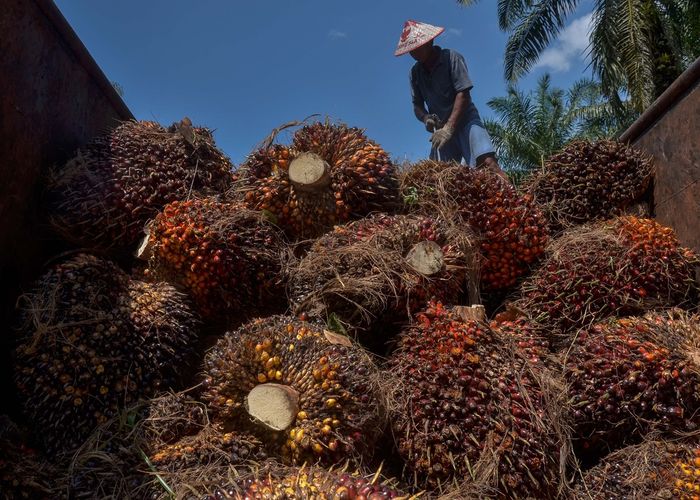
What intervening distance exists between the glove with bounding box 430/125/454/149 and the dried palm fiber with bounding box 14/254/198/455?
332 cm

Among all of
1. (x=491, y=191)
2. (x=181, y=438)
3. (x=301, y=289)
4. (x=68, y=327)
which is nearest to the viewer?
(x=181, y=438)

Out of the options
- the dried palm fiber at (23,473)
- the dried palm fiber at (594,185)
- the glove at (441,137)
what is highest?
the glove at (441,137)

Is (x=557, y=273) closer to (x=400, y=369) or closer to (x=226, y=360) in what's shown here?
(x=400, y=369)

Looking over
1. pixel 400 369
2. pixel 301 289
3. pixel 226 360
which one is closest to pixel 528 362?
pixel 400 369

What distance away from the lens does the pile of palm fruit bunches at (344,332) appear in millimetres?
2367

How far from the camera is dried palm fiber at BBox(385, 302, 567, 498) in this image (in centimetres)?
234

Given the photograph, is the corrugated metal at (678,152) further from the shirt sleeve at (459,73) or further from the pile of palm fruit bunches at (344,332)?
the shirt sleeve at (459,73)

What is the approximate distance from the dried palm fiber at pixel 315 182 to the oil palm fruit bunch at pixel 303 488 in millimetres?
1554

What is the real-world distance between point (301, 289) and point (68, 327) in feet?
3.60

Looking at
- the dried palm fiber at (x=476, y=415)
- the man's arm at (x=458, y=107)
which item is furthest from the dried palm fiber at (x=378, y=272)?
the man's arm at (x=458, y=107)

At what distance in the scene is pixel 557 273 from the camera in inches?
129

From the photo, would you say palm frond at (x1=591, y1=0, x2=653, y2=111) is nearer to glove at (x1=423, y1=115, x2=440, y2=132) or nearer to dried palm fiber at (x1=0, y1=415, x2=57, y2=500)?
glove at (x1=423, y1=115, x2=440, y2=132)

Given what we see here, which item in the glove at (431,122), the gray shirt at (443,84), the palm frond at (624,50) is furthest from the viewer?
the palm frond at (624,50)

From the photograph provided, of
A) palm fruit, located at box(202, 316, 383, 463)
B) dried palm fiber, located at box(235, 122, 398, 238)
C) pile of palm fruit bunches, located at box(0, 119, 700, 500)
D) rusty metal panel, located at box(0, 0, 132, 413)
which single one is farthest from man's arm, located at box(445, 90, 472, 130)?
palm fruit, located at box(202, 316, 383, 463)
